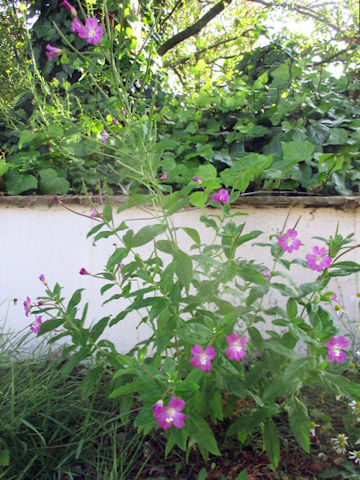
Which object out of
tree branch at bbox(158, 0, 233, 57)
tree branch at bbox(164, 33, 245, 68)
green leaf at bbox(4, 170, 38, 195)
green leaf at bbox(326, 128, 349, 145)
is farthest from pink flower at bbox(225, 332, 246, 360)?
tree branch at bbox(164, 33, 245, 68)

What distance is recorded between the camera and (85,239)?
221cm

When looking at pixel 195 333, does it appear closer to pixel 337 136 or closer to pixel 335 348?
pixel 335 348

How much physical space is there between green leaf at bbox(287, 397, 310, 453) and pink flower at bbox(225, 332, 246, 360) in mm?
276

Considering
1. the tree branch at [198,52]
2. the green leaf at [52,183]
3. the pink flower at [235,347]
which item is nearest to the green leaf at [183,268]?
the pink flower at [235,347]

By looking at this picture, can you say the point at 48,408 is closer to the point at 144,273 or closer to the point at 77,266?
the point at 144,273

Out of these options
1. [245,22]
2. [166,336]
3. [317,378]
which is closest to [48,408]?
[166,336]

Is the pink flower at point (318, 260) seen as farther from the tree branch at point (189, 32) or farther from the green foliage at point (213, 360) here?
the tree branch at point (189, 32)

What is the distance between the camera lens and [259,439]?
149cm

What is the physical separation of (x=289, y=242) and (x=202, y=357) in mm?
545

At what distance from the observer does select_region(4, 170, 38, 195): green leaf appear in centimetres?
243

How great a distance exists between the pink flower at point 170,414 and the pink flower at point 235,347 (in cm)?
24

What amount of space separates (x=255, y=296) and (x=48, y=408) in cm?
93

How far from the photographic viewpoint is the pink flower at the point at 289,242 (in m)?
1.39

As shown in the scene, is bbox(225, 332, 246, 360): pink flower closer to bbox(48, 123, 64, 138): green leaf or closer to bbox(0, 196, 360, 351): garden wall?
bbox(0, 196, 360, 351): garden wall
